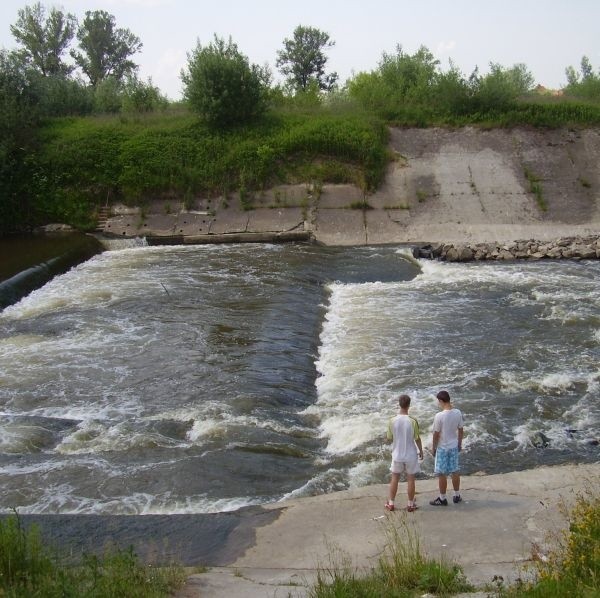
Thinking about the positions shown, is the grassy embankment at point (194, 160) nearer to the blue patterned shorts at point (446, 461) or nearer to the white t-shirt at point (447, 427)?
the white t-shirt at point (447, 427)

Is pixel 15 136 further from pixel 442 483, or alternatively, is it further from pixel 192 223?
pixel 442 483

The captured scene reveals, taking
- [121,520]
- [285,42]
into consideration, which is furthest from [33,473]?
[285,42]

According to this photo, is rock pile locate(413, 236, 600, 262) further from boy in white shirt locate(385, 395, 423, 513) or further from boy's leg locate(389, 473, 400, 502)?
boy's leg locate(389, 473, 400, 502)

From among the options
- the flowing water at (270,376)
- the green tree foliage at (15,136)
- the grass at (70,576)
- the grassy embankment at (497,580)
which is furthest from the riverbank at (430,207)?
the grass at (70,576)

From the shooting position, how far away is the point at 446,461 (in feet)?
25.5

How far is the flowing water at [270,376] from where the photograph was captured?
356 inches

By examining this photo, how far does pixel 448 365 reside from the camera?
12.7 meters

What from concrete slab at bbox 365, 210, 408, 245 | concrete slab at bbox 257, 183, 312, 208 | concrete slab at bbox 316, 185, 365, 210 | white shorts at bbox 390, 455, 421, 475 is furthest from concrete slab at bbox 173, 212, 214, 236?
white shorts at bbox 390, 455, 421, 475

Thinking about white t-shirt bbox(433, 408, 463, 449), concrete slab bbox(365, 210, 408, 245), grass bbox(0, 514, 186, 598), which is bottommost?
grass bbox(0, 514, 186, 598)

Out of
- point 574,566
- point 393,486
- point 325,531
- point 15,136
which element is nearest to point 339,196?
point 15,136

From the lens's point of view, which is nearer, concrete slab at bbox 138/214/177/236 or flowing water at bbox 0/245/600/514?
flowing water at bbox 0/245/600/514

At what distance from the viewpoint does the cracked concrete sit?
625 centimetres

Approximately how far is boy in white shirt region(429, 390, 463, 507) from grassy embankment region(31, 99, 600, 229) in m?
18.5

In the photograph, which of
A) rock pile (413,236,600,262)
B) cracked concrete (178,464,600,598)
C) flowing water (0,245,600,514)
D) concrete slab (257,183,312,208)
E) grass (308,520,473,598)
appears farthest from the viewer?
concrete slab (257,183,312,208)
